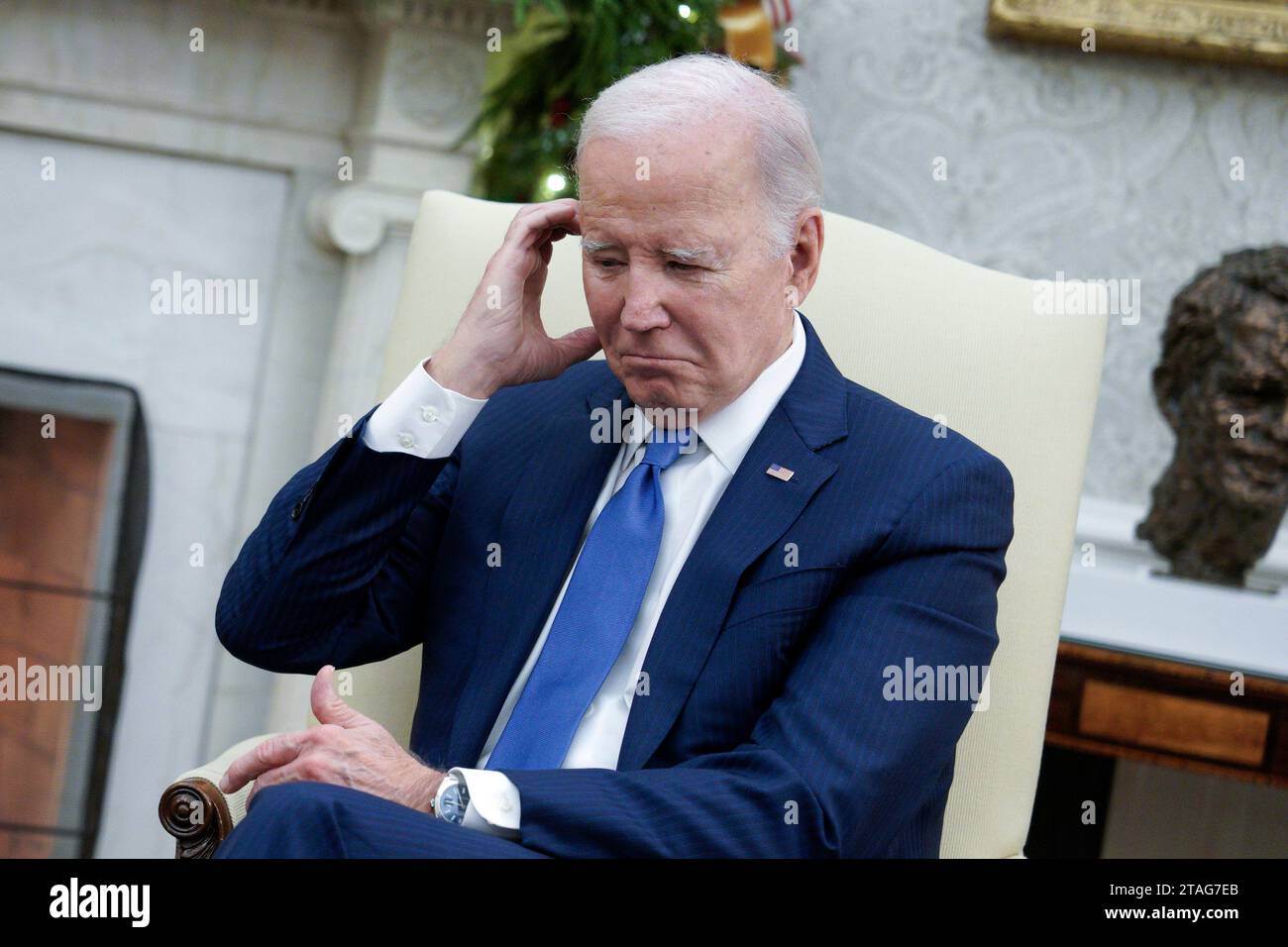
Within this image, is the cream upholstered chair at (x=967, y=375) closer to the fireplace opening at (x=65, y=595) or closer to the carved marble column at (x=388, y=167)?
the carved marble column at (x=388, y=167)

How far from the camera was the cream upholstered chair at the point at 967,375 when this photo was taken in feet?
5.13

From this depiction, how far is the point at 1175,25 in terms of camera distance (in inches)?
102

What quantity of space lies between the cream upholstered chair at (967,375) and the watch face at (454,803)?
1.08ft

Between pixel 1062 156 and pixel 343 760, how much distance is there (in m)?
2.02

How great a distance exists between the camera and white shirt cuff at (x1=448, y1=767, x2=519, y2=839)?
117 centimetres

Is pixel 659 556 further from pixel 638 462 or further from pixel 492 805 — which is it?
pixel 492 805

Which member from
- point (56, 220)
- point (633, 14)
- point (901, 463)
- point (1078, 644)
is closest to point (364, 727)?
point (901, 463)

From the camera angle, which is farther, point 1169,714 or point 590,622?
point 1169,714

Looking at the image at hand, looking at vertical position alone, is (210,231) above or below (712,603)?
above

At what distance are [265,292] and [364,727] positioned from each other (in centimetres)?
160

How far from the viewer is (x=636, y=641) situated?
1.41m

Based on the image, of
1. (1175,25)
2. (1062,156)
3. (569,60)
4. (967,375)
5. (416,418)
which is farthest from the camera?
(1062,156)

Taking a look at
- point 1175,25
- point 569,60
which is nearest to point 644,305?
point 569,60

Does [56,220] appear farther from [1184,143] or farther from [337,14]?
[1184,143]
